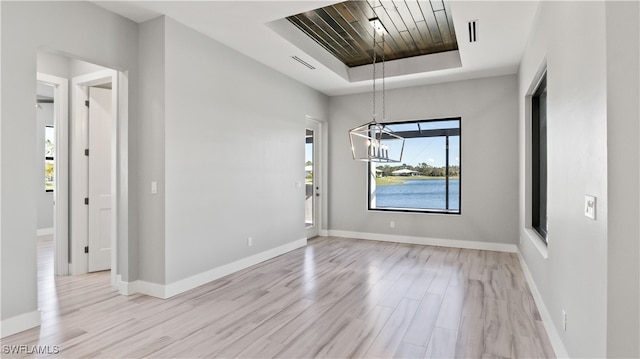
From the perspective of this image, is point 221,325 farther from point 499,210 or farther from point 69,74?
point 499,210

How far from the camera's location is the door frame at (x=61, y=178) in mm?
4250

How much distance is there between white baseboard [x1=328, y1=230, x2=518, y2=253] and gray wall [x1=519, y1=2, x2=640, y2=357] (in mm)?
3305

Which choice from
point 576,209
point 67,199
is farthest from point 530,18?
point 67,199

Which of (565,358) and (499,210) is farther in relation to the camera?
(499,210)

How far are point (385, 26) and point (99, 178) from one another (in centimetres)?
420

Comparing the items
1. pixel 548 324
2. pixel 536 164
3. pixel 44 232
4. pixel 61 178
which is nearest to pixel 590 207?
pixel 548 324

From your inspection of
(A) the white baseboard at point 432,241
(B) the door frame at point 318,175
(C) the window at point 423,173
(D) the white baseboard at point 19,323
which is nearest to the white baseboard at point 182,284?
(D) the white baseboard at point 19,323

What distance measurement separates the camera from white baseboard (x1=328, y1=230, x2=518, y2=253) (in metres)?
5.58

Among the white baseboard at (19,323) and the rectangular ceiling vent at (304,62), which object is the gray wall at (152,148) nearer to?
the white baseboard at (19,323)

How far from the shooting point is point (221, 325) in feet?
9.34

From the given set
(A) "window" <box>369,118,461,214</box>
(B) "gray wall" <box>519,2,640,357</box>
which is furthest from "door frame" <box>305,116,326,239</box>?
(B) "gray wall" <box>519,2,640,357</box>

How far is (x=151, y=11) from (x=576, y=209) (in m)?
3.94

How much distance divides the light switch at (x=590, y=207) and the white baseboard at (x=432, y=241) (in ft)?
13.8

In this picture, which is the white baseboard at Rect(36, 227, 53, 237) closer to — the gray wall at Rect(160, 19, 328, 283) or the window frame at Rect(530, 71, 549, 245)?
the gray wall at Rect(160, 19, 328, 283)
